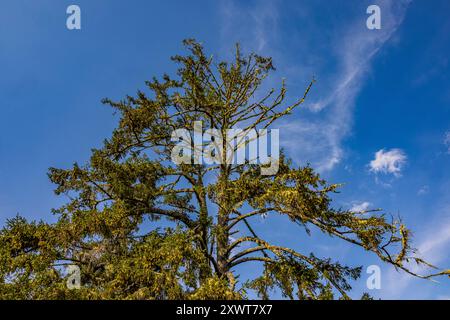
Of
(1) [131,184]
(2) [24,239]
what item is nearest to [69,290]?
(2) [24,239]

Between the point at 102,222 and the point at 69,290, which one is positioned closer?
the point at 69,290

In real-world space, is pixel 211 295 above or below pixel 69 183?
below

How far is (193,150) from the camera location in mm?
13883

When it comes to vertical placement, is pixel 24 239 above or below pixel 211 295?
above

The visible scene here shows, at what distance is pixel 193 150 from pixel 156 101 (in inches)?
87.7

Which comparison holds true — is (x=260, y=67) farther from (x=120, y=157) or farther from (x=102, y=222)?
(x=102, y=222)

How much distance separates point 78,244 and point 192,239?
3.15m

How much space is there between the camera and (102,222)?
9.70 m

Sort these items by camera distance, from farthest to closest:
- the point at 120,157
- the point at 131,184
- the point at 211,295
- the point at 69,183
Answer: the point at 120,157 → the point at 69,183 → the point at 131,184 → the point at 211,295

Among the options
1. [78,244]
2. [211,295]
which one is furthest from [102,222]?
[211,295]
